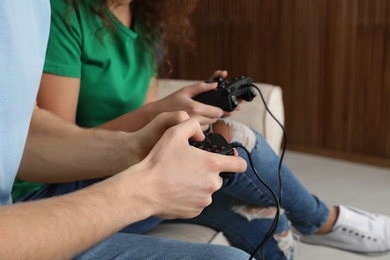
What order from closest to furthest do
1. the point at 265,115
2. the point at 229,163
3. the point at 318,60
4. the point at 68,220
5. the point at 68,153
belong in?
the point at 68,220 < the point at 229,163 < the point at 68,153 < the point at 265,115 < the point at 318,60

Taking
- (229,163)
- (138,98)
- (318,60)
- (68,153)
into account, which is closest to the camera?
(229,163)

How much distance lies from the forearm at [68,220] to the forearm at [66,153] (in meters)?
0.26

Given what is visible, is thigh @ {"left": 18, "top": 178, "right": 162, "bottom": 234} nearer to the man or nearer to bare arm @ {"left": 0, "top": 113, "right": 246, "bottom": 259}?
the man

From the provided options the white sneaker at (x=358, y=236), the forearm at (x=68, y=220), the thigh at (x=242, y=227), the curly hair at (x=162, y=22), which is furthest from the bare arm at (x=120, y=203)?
the white sneaker at (x=358, y=236)

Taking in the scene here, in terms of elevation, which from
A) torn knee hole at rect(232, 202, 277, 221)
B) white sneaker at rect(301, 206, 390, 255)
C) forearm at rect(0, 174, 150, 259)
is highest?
forearm at rect(0, 174, 150, 259)

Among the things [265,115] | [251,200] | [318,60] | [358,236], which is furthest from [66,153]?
[318,60]

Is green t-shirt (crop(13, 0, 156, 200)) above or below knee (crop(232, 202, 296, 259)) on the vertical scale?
above

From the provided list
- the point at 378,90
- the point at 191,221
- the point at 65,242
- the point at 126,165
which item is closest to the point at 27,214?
the point at 65,242

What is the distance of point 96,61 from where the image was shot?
110 cm

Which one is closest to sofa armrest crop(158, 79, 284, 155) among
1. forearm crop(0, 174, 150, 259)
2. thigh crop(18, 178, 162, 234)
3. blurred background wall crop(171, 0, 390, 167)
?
thigh crop(18, 178, 162, 234)

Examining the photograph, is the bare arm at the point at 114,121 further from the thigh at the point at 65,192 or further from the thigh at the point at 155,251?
the thigh at the point at 155,251

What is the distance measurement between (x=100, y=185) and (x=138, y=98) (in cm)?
60

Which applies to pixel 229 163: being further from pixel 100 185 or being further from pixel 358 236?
pixel 358 236

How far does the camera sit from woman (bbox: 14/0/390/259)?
3.41ft
